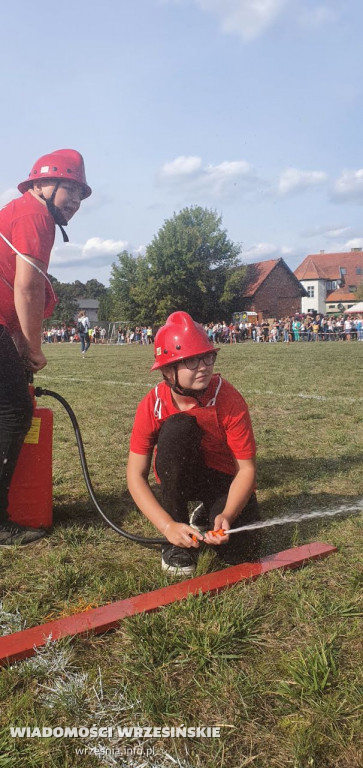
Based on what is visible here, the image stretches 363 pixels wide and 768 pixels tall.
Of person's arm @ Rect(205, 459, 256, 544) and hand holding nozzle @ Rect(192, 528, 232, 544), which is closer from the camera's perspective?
hand holding nozzle @ Rect(192, 528, 232, 544)

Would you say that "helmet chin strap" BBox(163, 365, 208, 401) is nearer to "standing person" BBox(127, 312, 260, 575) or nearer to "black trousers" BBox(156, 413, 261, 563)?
"standing person" BBox(127, 312, 260, 575)

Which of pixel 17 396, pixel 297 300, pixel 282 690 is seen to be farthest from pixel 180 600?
pixel 297 300

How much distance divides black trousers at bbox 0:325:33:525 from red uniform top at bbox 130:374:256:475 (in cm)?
66

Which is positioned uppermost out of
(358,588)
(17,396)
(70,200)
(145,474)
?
(70,200)

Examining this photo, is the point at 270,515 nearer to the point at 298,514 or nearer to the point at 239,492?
the point at 298,514

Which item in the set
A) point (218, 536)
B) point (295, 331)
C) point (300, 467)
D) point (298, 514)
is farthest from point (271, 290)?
point (218, 536)

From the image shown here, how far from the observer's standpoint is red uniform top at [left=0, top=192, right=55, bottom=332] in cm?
293

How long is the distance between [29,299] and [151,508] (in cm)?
119

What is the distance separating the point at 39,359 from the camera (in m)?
3.20

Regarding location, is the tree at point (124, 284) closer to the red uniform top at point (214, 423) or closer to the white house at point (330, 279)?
the white house at point (330, 279)

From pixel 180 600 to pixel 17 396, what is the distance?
1379 mm

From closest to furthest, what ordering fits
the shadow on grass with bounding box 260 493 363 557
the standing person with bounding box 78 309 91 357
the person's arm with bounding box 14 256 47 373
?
the person's arm with bounding box 14 256 47 373
the shadow on grass with bounding box 260 493 363 557
the standing person with bounding box 78 309 91 357

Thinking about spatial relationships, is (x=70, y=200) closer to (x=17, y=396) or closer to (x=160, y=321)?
(x=17, y=396)

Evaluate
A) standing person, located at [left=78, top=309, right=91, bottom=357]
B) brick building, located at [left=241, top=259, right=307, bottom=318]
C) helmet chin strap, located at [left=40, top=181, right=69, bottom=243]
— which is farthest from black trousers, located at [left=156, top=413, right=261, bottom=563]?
brick building, located at [left=241, top=259, right=307, bottom=318]
